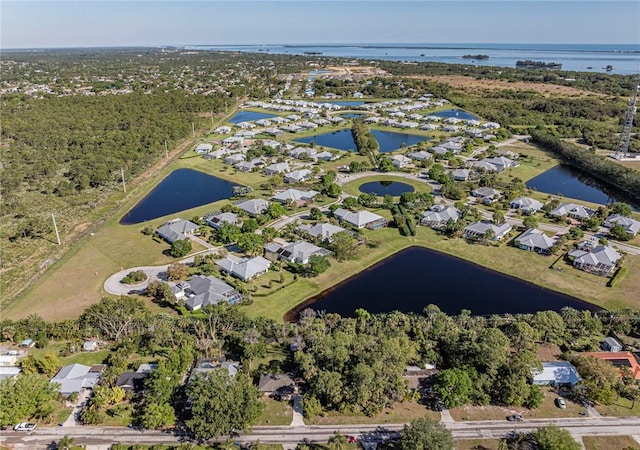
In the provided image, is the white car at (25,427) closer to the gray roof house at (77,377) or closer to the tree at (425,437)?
the gray roof house at (77,377)

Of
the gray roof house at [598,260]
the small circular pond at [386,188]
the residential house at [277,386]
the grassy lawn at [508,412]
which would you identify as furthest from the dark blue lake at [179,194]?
the gray roof house at [598,260]

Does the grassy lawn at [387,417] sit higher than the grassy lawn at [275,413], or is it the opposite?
the grassy lawn at [275,413]

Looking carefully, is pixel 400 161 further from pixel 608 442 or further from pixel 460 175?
pixel 608 442

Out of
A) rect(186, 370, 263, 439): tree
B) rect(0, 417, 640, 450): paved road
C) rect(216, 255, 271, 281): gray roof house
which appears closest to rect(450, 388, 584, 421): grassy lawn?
rect(0, 417, 640, 450): paved road

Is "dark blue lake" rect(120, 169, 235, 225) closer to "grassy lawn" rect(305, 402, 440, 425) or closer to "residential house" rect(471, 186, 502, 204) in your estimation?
"residential house" rect(471, 186, 502, 204)

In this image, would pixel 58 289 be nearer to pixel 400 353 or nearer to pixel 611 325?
pixel 400 353

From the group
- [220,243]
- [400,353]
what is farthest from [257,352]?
[220,243]

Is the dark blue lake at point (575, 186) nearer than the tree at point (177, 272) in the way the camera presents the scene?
No
